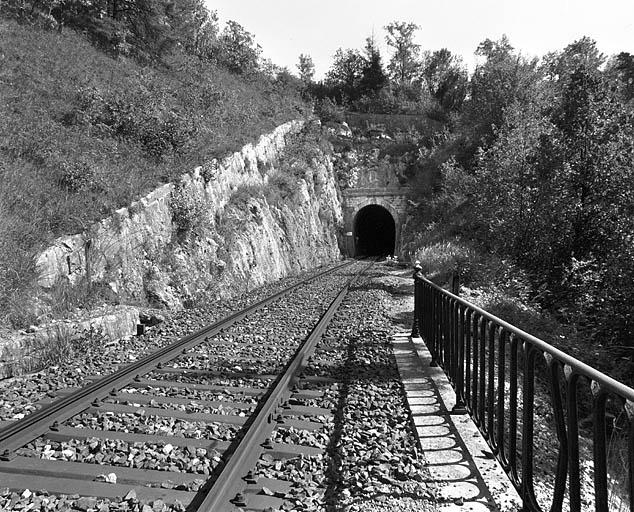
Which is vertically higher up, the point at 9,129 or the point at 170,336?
the point at 9,129

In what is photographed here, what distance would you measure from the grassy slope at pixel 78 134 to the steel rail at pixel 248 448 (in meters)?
4.44

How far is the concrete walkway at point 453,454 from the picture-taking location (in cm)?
295

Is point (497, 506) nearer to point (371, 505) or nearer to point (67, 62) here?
point (371, 505)

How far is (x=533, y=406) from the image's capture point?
2895 millimetres

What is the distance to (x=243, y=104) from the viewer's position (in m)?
25.7

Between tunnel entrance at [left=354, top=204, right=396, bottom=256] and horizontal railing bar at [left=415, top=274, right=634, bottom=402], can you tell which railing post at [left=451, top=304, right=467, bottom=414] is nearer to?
horizontal railing bar at [left=415, top=274, right=634, bottom=402]

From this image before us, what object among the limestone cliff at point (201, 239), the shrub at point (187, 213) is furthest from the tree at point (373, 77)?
the shrub at point (187, 213)

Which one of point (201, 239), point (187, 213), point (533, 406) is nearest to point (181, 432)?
point (533, 406)

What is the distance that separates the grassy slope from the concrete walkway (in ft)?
19.7

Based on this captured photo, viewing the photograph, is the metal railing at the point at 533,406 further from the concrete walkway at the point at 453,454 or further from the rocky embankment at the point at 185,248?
the rocky embankment at the point at 185,248

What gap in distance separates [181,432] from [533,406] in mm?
2832

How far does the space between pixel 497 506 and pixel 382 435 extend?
1209 millimetres

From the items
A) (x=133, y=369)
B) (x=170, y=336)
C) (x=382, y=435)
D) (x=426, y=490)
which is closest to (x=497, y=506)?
(x=426, y=490)

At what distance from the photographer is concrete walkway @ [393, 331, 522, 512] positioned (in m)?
2.95
